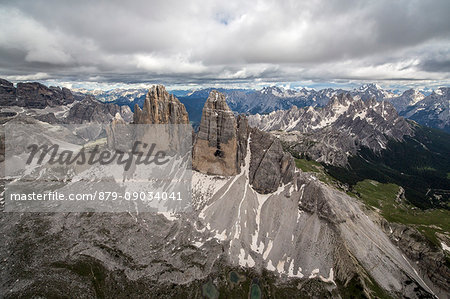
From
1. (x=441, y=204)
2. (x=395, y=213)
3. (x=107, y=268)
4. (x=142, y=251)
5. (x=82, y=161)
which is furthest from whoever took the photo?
(x=441, y=204)

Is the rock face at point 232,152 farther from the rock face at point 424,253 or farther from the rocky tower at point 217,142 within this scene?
the rock face at point 424,253

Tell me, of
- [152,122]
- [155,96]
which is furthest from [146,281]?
[155,96]

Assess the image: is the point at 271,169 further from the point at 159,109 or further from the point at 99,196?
the point at 99,196

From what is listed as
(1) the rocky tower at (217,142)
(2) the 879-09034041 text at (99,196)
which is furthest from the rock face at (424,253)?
(2) the 879-09034041 text at (99,196)

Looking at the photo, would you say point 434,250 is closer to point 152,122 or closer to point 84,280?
point 84,280

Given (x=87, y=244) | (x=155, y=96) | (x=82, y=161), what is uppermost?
(x=155, y=96)

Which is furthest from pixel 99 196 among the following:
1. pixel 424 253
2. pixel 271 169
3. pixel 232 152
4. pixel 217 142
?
pixel 424 253
